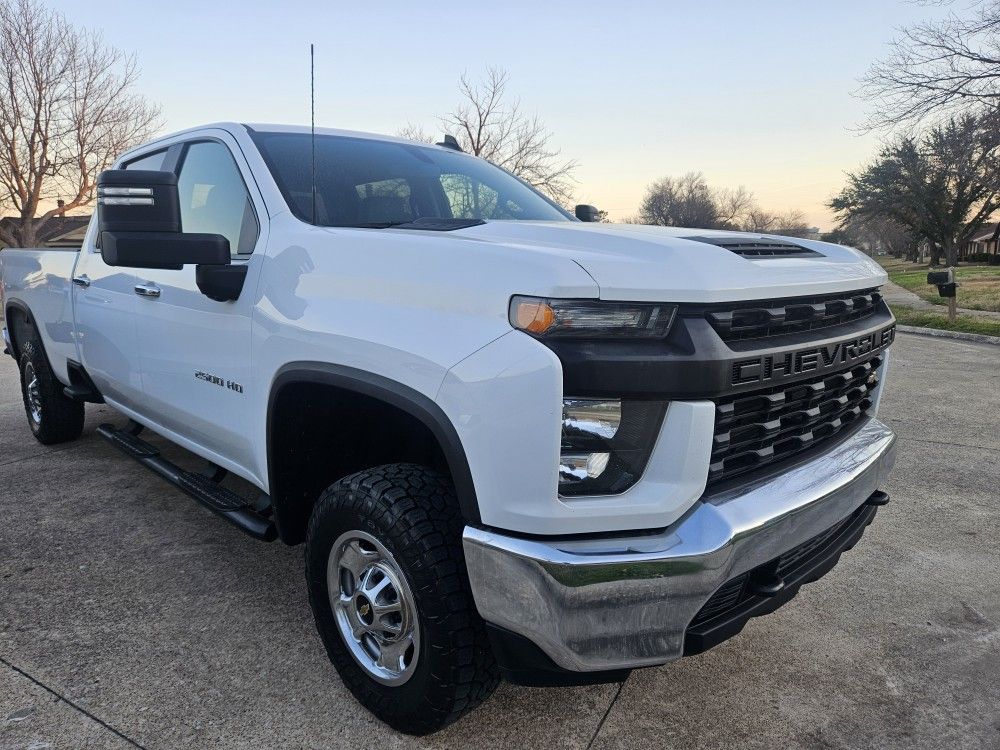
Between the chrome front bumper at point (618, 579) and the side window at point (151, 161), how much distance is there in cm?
281

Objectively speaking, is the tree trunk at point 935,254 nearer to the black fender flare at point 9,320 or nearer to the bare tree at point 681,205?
the bare tree at point 681,205

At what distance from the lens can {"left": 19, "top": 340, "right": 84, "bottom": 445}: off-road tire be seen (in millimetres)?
5193

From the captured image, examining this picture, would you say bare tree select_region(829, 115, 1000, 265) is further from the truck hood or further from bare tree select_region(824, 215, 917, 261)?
the truck hood

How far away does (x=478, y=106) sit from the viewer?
29.7 meters

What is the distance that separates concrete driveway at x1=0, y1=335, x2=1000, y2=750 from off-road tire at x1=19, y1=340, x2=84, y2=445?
1179 mm

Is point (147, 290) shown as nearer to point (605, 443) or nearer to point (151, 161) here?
point (151, 161)

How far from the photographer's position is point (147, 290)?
341 centimetres

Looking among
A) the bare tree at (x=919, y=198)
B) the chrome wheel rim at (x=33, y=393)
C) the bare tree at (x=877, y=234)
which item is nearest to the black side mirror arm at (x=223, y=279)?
the chrome wheel rim at (x=33, y=393)

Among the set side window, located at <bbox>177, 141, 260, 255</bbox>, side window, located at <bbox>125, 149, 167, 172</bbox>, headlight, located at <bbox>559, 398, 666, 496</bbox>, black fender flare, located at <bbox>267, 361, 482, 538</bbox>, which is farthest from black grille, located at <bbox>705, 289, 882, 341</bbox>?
side window, located at <bbox>125, 149, 167, 172</bbox>

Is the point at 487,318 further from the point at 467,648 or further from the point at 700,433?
the point at 467,648

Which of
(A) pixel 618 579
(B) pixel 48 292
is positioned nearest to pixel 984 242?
(B) pixel 48 292

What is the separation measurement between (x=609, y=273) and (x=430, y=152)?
6.70ft

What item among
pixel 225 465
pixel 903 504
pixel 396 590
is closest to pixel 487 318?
pixel 396 590

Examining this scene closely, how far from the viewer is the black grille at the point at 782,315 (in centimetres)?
191
